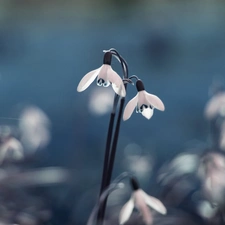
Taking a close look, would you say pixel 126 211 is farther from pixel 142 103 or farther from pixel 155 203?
pixel 142 103

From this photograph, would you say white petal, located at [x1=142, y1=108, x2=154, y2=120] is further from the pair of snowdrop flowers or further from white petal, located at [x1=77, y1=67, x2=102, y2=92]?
white petal, located at [x1=77, y1=67, x2=102, y2=92]

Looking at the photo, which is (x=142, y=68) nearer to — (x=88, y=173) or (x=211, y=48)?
(x=211, y=48)

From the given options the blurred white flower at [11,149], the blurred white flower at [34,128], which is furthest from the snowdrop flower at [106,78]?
the blurred white flower at [11,149]

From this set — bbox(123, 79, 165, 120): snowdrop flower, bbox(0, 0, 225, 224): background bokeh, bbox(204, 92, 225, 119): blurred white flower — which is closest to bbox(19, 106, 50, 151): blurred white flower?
bbox(0, 0, 225, 224): background bokeh

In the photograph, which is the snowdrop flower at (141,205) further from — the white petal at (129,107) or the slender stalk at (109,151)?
the white petal at (129,107)

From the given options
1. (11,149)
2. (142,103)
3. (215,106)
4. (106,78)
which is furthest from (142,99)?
(11,149)

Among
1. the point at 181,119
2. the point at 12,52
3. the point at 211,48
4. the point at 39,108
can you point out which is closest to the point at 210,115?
the point at 181,119
